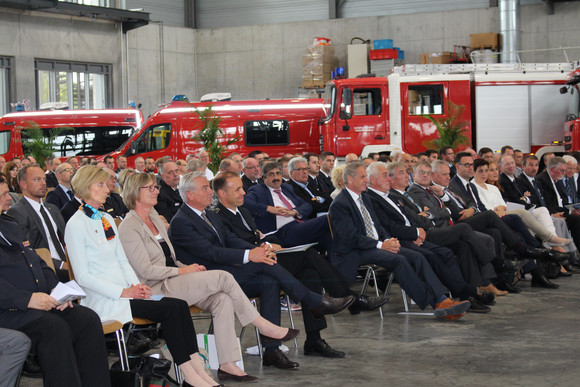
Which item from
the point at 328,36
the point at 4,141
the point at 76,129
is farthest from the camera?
the point at 328,36

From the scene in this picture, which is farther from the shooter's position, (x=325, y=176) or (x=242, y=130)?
(x=242, y=130)

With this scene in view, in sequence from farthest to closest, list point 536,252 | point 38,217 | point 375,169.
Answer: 1. point 536,252
2. point 375,169
3. point 38,217

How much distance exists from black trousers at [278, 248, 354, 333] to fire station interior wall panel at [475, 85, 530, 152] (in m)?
10.2

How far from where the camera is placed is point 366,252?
22.2 feet

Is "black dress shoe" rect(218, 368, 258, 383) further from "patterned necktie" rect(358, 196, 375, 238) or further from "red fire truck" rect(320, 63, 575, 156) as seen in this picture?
"red fire truck" rect(320, 63, 575, 156)

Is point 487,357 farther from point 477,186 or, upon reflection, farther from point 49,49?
point 49,49

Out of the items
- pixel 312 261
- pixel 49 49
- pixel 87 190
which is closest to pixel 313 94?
pixel 49 49

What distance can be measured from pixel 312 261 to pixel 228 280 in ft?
3.95

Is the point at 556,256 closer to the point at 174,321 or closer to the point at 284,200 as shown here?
the point at 284,200

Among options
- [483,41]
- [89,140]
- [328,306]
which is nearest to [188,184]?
[328,306]

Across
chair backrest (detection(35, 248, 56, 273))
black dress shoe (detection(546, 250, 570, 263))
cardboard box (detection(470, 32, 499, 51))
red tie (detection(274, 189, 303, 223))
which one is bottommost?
black dress shoe (detection(546, 250, 570, 263))

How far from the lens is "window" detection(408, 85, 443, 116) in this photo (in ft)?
50.5

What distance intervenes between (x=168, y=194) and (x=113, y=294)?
11.7ft

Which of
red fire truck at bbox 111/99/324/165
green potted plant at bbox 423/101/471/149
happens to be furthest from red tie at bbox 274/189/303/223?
red fire truck at bbox 111/99/324/165
